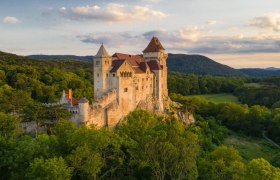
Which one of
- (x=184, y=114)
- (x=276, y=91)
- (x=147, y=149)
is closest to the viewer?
(x=147, y=149)

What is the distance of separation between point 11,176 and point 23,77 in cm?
5896

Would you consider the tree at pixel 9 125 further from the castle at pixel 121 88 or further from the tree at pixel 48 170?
the tree at pixel 48 170

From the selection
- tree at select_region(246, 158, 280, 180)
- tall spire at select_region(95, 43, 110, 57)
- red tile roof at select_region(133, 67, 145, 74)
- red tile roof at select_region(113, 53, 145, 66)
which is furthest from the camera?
red tile roof at select_region(113, 53, 145, 66)

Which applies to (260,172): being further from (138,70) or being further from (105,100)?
(138,70)

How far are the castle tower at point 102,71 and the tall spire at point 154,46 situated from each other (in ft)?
57.9

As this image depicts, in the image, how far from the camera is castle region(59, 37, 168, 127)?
5714 cm

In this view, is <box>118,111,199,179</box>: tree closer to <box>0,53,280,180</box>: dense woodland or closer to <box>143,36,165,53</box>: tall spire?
<box>0,53,280,180</box>: dense woodland

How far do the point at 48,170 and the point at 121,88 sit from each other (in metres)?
33.1

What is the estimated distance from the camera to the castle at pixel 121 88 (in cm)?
5714

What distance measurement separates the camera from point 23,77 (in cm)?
9194

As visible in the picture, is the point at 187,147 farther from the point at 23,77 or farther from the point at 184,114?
the point at 23,77

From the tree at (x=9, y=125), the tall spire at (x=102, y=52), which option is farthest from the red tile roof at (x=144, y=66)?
the tree at (x=9, y=125)

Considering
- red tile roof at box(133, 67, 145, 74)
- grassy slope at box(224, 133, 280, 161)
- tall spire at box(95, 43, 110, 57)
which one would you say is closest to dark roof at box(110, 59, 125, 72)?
tall spire at box(95, 43, 110, 57)

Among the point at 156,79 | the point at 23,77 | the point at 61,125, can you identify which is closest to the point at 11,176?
the point at 61,125
